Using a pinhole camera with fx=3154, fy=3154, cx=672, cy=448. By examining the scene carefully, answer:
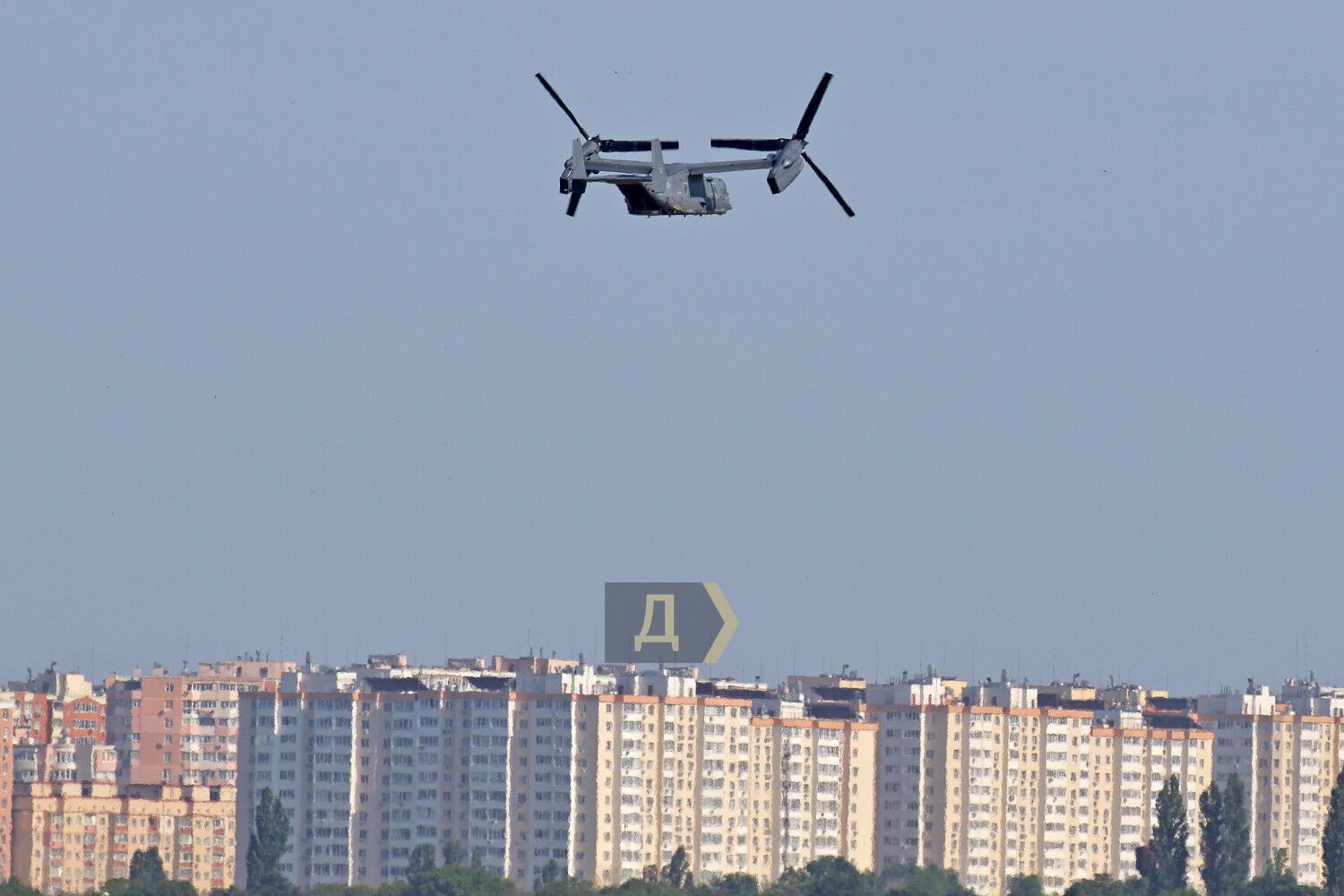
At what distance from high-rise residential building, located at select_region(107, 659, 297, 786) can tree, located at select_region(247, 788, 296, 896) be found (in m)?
34.4

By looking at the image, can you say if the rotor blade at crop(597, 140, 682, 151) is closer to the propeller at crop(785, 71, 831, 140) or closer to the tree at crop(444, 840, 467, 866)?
the propeller at crop(785, 71, 831, 140)

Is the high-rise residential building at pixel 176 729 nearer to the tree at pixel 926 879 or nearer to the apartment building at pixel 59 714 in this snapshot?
the apartment building at pixel 59 714

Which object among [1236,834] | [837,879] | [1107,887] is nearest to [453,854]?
[837,879]

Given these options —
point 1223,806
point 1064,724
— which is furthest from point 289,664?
point 1223,806

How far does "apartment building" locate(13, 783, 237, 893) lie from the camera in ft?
475

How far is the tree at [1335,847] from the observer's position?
5300 inches

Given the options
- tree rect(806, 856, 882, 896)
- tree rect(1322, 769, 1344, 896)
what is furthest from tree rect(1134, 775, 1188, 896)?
tree rect(806, 856, 882, 896)

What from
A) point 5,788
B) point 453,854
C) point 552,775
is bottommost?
point 453,854

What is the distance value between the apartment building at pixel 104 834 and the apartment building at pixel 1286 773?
5399cm

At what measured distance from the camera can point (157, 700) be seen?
17462cm

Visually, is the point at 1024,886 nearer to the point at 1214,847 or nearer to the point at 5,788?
the point at 1214,847

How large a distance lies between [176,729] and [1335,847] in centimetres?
6781

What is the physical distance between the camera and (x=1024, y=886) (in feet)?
506

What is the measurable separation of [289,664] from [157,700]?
2296cm
